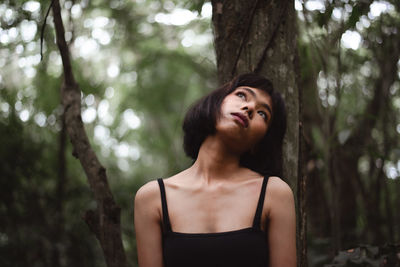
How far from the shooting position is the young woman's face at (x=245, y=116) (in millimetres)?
1925

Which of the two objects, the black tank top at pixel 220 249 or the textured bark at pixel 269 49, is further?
the textured bark at pixel 269 49

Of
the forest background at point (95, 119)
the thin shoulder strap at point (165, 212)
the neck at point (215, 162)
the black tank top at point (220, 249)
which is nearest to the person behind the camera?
the black tank top at point (220, 249)

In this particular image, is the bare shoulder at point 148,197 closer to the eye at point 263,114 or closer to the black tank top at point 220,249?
the black tank top at point 220,249

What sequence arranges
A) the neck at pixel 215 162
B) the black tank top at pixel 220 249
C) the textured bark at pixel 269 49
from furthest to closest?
the textured bark at pixel 269 49, the neck at pixel 215 162, the black tank top at pixel 220 249

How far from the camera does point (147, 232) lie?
1.90 meters

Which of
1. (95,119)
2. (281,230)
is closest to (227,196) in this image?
(281,230)

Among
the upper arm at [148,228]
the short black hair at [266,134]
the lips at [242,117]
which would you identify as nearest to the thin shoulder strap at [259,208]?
the short black hair at [266,134]

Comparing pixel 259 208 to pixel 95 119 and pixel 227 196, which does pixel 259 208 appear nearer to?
pixel 227 196

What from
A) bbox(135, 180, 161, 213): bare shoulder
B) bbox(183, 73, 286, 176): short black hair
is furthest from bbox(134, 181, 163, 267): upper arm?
bbox(183, 73, 286, 176): short black hair

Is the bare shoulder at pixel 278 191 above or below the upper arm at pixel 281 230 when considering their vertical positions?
above

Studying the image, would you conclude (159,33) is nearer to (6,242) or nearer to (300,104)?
(6,242)

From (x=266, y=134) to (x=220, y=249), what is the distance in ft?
2.02

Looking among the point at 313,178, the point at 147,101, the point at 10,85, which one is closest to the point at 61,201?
the point at 10,85

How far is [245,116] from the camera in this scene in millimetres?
1932
